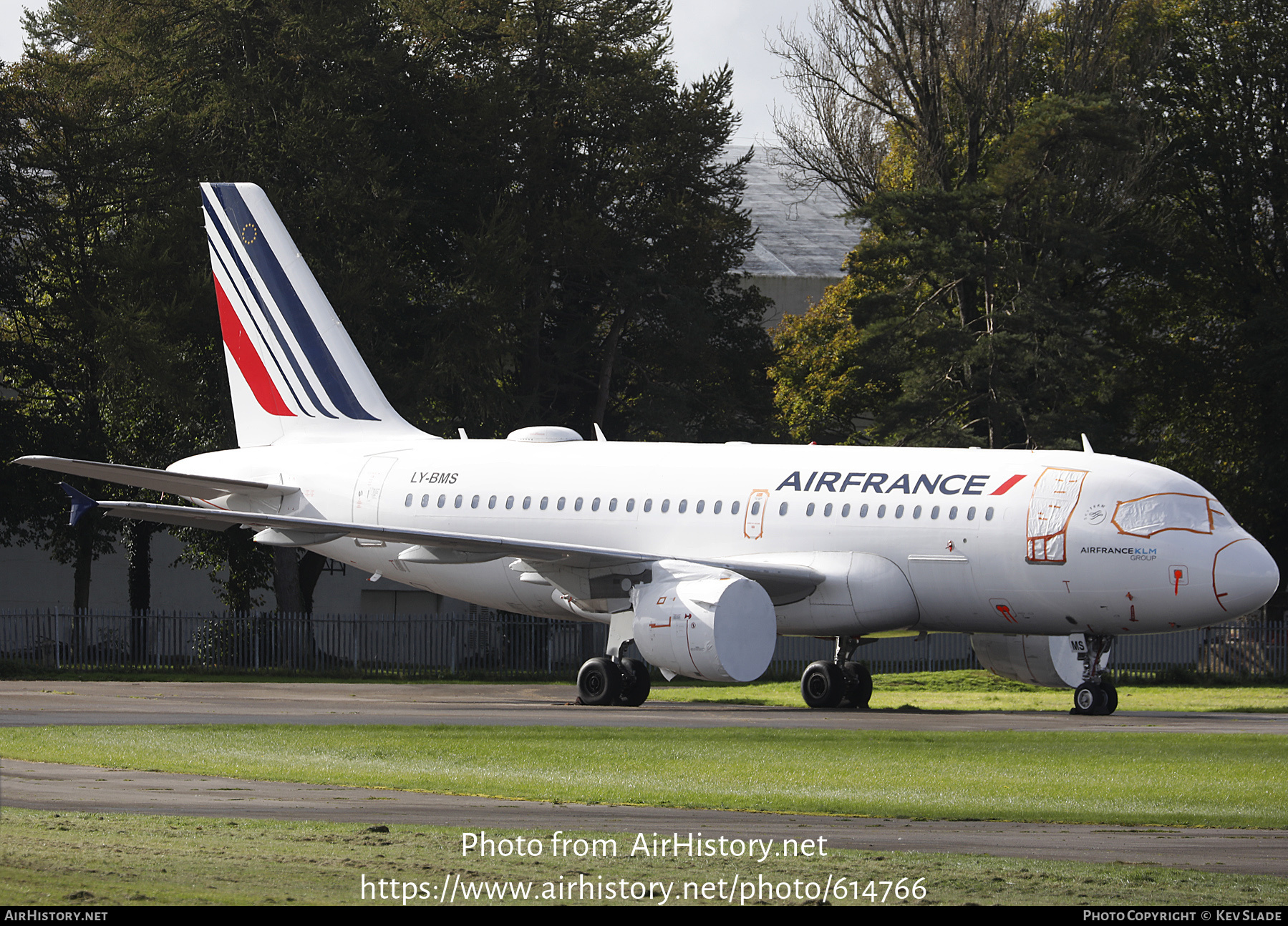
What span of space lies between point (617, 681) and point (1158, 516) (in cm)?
871

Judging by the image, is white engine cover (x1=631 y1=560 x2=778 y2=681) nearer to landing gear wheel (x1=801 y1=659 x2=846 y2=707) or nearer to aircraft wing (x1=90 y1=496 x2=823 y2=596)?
aircraft wing (x1=90 y1=496 x2=823 y2=596)

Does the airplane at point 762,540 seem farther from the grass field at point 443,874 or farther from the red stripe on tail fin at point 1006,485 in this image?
the grass field at point 443,874

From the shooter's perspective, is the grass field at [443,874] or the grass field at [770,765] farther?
the grass field at [770,765]

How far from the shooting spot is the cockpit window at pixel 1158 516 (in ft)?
88.5

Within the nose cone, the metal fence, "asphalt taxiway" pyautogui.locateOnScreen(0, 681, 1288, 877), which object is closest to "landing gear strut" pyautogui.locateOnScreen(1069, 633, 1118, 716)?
"asphalt taxiway" pyautogui.locateOnScreen(0, 681, 1288, 877)

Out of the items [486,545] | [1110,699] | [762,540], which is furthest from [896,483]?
[486,545]

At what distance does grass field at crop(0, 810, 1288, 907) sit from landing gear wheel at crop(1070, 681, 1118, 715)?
17687mm

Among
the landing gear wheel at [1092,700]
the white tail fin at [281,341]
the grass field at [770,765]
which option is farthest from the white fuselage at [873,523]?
the grass field at [770,765]

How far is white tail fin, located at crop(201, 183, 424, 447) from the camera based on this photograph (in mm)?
36188

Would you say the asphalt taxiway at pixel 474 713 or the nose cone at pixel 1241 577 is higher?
the nose cone at pixel 1241 577

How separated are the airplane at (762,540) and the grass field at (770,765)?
11.8ft

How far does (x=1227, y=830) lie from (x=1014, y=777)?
429 cm

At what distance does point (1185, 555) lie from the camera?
87.7 ft
